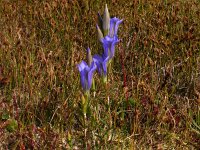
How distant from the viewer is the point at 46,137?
6.54ft

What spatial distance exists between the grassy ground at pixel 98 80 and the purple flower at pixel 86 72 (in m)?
0.12

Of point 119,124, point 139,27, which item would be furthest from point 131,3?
point 119,124

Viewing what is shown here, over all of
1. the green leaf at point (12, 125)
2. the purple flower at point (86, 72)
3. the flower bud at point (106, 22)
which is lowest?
the green leaf at point (12, 125)

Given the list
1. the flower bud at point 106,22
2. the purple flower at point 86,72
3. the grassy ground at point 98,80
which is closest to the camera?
the purple flower at point 86,72

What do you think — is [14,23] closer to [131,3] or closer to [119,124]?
[131,3]

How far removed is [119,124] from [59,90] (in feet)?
1.45

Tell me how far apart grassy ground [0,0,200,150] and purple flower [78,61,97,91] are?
0.41 ft

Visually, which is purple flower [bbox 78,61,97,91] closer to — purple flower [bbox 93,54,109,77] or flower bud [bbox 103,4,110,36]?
purple flower [bbox 93,54,109,77]

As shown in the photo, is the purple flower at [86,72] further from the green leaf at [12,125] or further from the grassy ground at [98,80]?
the green leaf at [12,125]

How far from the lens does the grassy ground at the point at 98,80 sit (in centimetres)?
210

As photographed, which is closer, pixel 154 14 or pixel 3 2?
pixel 154 14

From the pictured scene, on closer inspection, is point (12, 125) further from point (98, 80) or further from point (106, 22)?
point (106, 22)

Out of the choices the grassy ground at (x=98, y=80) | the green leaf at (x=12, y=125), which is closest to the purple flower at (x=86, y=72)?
the grassy ground at (x=98, y=80)

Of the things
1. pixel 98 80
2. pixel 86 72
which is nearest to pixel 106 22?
pixel 86 72
